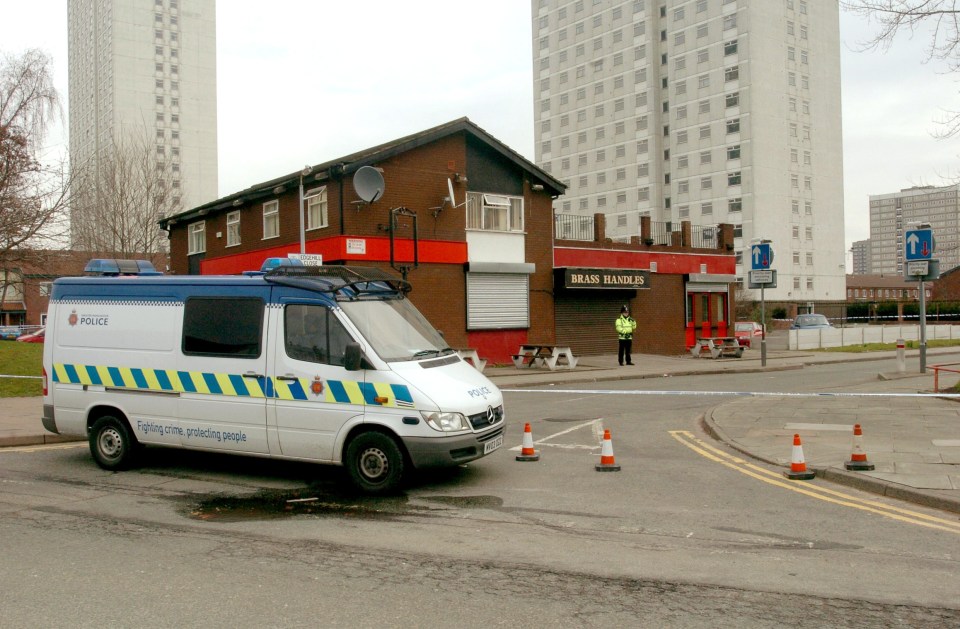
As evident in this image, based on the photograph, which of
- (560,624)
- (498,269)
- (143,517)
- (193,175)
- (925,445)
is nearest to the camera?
(560,624)

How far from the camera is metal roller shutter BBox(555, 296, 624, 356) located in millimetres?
28844

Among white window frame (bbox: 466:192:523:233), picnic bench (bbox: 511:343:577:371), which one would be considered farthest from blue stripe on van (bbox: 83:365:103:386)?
white window frame (bbox: 466:192:523:233)

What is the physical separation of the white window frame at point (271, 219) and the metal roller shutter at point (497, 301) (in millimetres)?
6742

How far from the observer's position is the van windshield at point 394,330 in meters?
8.38

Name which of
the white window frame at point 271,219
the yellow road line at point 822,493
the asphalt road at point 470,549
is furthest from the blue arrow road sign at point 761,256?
the asphalt road at point 470,549

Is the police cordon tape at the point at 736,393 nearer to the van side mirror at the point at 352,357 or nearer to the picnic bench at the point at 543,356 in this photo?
the picnic bench at the point at 543,356

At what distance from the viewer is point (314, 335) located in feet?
27.7

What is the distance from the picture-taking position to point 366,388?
8.08 metres

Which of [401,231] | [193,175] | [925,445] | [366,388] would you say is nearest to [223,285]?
[366,388]

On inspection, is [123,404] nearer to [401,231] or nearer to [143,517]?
[143,517]

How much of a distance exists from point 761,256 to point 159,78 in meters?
98.2

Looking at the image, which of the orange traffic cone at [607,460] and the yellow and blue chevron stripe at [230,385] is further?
the orange traffic cone at [607,460]

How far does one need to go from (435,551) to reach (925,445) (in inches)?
279

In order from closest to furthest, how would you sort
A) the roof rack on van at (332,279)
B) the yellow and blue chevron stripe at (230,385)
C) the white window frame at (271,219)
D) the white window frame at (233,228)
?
1. the yellow and blue chevron stripe at (230,385)
2. the roof rack on van at (332,279)
3. the white window frame at (271,219)
4. the white window frame at (233,228)
